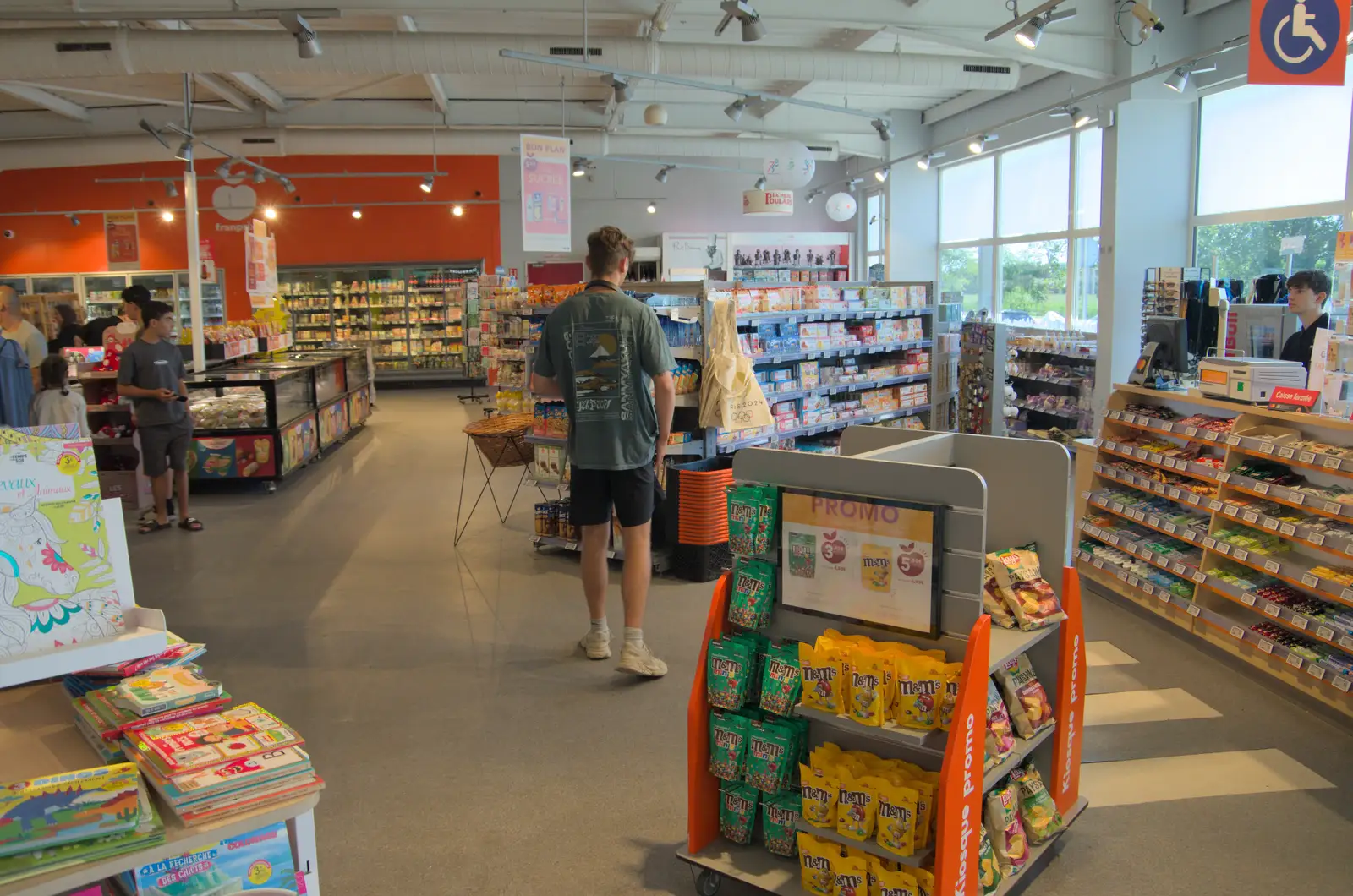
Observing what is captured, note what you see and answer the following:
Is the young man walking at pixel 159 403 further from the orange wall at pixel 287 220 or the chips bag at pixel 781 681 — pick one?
the orange wall at pixel 287 220

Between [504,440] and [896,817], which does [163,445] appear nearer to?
[504,440]

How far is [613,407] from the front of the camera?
4527 millimetres

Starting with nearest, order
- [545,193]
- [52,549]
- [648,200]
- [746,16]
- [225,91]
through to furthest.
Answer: [52,549] < [746,16] < [545,193] < [225,91] < [648,200]

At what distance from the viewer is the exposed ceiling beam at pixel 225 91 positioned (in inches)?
530

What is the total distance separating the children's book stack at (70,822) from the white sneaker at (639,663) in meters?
2.99

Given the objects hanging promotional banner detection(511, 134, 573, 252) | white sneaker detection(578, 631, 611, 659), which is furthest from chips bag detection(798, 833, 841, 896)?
hanging promotional banner detection(511, 134, 573, 252)

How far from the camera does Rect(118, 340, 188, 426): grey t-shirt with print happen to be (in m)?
7.36

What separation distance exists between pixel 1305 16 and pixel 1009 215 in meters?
10.3

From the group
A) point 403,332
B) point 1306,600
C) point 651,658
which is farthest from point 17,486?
point 403,332

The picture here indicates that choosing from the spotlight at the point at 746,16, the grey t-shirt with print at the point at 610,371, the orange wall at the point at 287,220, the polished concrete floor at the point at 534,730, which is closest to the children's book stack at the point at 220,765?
the polished concrete floor at the point at 534,730

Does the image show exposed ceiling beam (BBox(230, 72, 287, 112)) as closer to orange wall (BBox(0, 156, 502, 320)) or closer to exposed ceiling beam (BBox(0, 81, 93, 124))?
orange wall (BBox(0, 156, 502, 320))

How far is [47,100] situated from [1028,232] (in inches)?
563

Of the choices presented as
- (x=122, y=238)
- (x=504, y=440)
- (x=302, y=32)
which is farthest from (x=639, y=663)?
(x=122, y=238)

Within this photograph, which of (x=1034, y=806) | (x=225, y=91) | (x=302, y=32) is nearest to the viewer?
(x=1034, y=806)
